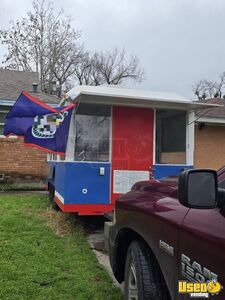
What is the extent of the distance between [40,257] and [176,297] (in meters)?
3.56

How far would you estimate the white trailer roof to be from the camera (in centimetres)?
725

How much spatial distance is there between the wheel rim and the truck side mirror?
1.41 meters

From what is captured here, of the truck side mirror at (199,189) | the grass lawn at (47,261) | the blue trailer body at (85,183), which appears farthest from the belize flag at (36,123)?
the truck side mirror at (199,189)

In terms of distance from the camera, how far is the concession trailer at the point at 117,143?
7.42 meters

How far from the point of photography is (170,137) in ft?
26.9

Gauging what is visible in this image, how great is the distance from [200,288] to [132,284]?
1346mm

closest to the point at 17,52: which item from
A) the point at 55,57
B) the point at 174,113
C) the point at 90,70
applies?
the point at 55,57

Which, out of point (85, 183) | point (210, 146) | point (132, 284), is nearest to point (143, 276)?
point (132, 284)

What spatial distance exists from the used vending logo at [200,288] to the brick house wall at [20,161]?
1242 centimetres

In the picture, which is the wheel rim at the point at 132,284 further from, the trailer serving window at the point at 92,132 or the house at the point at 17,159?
the house at the point at 17,159

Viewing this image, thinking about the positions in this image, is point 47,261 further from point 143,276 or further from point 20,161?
point 20,161

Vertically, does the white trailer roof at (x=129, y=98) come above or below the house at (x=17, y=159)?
above

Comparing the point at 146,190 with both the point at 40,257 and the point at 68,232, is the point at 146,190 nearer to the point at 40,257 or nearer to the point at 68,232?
the point at 40,257

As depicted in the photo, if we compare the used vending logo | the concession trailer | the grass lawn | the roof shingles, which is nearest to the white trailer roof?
the concession trailer
